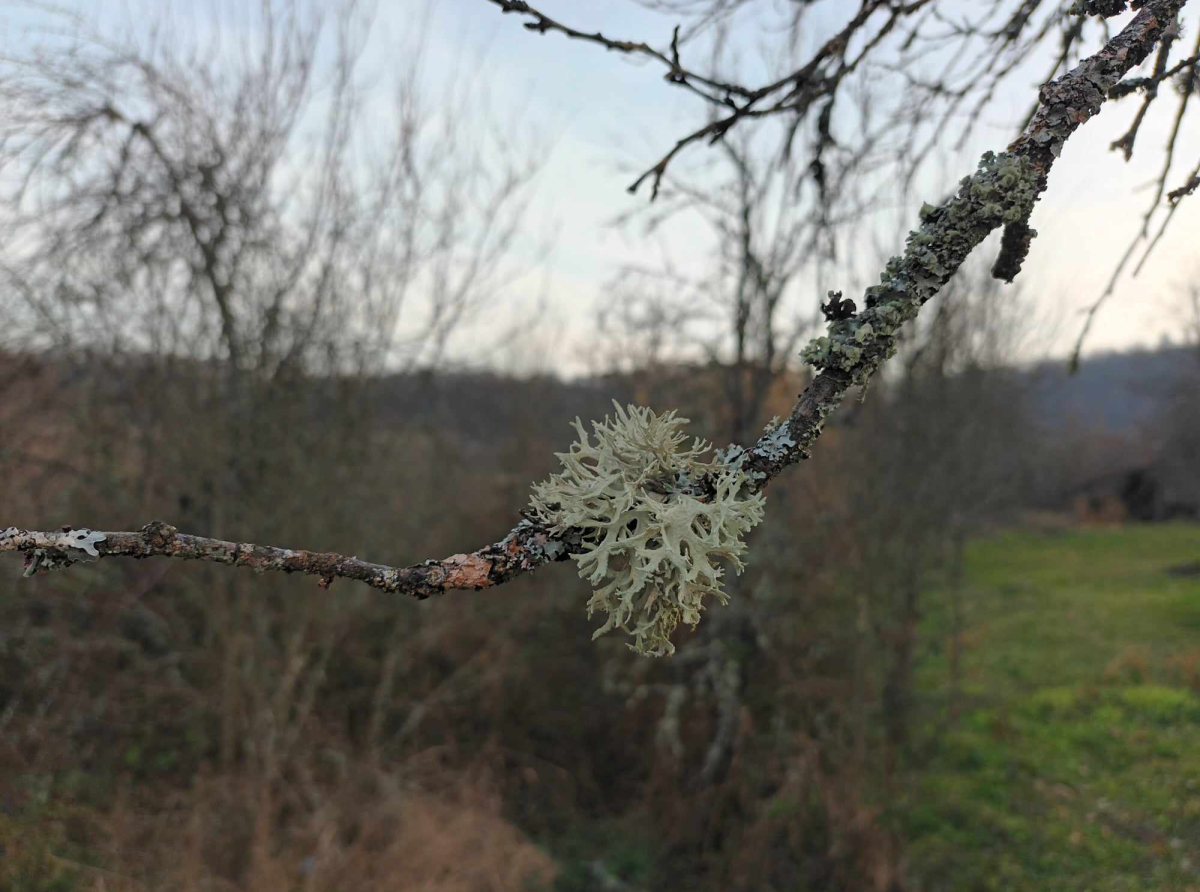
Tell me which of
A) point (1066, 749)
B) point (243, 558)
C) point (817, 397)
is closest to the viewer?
point (243, 558)

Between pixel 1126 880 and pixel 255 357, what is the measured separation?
5.27m

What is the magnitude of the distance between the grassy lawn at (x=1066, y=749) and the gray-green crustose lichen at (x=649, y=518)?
3465 mm

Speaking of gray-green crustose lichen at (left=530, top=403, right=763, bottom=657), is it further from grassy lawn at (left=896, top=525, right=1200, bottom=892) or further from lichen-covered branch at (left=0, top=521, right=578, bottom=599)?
grassy lawn at (left=896, top=525, right=1200, bottom=892)

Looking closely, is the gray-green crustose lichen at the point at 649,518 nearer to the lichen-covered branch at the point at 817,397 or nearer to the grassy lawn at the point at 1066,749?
the lichen-covered branch at the point at 817,397

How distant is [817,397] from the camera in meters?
0.89

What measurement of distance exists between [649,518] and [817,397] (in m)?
0.23

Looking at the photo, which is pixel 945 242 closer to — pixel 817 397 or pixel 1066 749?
pixel 817 397

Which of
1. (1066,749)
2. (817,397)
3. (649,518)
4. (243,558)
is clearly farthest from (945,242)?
(1066,749)

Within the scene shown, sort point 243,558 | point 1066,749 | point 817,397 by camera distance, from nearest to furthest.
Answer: point 243,558
point 817,397
point 1066,749

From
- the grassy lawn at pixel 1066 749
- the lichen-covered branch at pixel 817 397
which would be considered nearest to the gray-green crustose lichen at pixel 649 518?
the lichen-covered branch at pixel 817 397

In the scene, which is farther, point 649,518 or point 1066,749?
point 1066,749

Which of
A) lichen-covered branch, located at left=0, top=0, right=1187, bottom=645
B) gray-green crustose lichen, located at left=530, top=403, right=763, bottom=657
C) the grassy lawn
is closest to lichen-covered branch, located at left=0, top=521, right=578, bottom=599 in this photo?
lichen-covered branch, located at left=0, top=0, right=1187, bottom=645

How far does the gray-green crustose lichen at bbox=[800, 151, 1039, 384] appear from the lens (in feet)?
3.14

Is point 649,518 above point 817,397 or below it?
below
